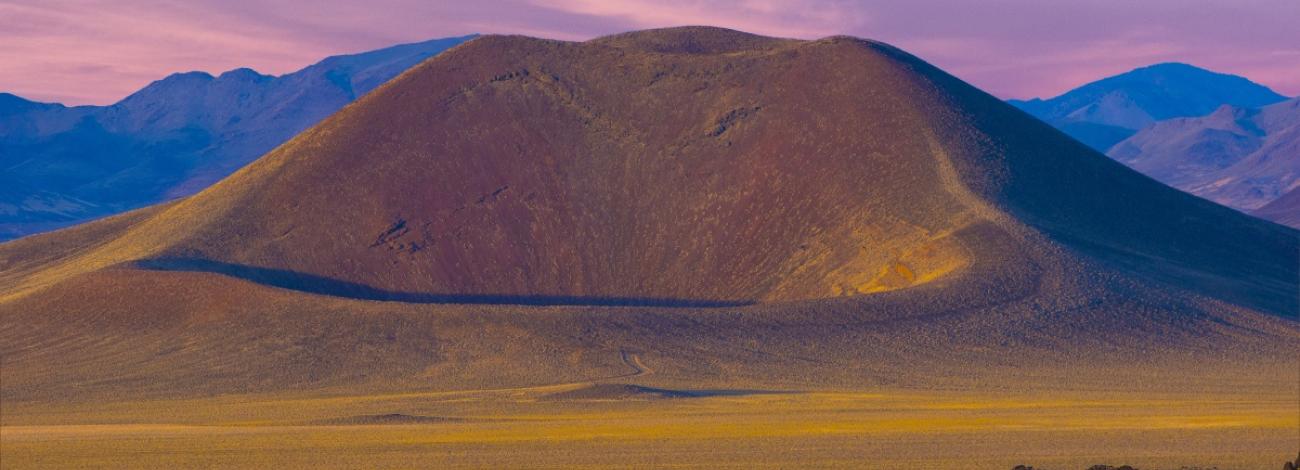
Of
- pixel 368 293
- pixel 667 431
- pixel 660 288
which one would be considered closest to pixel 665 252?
pixel 660 288

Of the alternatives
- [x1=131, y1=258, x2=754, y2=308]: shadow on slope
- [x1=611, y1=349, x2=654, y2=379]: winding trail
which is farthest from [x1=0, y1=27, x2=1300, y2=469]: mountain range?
[x1=611, y1=349, x2=654, y2=379]: winding trail

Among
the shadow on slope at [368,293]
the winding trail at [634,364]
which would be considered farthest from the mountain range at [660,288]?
the winding trail at [634,364]

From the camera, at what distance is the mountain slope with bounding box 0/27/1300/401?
78.7 metres

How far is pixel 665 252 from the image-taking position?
108 meters

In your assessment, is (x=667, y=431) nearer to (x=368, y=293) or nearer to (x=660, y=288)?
(x=660, y=288)

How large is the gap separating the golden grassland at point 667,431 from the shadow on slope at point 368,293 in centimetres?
3191

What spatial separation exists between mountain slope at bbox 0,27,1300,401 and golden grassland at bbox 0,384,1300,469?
6.20 meters

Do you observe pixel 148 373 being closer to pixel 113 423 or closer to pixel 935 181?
pixel 113 423

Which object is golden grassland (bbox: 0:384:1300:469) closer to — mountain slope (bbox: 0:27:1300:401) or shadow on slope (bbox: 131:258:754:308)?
mountain slope (bbox: 0:27:1300:401)

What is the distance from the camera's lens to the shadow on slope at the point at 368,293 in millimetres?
101062

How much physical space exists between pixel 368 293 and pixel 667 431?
55338mm

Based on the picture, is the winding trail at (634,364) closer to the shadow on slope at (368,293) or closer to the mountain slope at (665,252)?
the mountain slope at (665,252)

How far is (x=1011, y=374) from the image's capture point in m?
74.5

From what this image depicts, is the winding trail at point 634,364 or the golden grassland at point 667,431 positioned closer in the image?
the golden grassland at point 667,431
